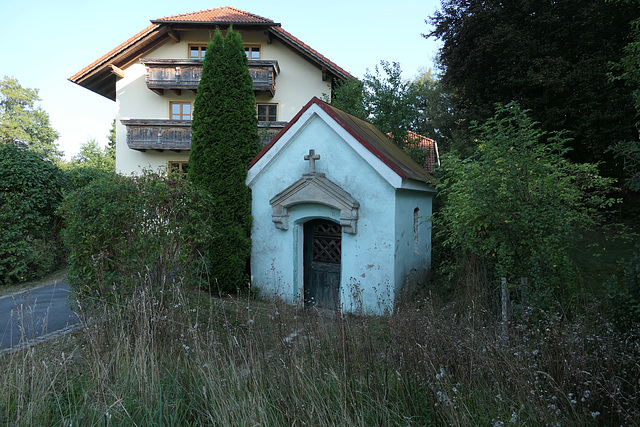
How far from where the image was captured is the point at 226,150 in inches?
350

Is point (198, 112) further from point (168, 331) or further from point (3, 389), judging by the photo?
point (3, 389)

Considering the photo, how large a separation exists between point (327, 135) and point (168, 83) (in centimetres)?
1205

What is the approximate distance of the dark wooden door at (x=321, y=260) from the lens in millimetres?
8781

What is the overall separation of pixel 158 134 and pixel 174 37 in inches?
196

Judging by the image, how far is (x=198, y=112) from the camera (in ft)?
29.8

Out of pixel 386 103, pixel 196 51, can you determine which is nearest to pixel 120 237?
pixel 386 103

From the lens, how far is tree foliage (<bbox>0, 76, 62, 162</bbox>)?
1540 inches

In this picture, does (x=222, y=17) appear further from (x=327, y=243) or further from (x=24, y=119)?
(x=24, y=119)

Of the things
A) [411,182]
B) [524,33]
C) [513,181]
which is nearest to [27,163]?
[411,182]

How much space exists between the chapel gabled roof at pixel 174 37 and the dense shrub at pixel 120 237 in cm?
1284

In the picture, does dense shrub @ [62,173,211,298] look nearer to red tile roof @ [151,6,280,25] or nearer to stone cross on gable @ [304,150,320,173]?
stone cross on gable @ [304,150,320,173]

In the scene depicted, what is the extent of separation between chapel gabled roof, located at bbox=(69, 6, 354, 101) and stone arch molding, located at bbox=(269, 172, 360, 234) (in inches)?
407

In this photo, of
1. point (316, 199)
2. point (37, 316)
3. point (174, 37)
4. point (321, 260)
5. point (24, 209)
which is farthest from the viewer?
point (174, 37)

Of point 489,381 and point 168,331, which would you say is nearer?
point 489,381
